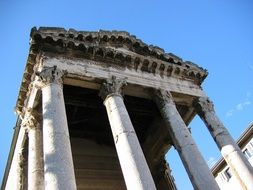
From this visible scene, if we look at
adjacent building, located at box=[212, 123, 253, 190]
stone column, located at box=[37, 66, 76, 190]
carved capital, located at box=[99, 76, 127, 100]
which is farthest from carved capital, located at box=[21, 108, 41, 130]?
adjacent building, located at box=[212, 123, 253, 190]

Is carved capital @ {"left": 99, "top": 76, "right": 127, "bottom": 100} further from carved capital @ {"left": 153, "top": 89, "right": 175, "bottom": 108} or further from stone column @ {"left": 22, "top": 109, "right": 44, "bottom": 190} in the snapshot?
stone column @ {"left": 22, "top": 109, "right": 44, "bottom": 190}

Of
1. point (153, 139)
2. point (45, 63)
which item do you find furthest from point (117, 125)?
point (153, 139)

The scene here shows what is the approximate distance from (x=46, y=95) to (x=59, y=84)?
708mm

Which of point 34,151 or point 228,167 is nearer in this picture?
point 34,151

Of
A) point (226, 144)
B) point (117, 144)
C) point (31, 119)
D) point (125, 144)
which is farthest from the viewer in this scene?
point (226, 144)

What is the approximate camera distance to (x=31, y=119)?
1006 centimetres

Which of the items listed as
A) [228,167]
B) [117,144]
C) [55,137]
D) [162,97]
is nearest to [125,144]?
[117,144]

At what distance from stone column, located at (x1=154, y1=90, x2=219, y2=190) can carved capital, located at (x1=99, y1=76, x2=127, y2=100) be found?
64.4 inches

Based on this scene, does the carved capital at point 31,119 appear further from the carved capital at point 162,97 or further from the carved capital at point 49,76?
the carved capital at point 162,97

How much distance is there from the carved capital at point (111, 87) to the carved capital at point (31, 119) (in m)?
2.20

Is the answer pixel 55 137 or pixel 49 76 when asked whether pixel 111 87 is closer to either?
pixel 49 76

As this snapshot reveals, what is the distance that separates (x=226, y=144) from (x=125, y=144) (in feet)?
13.6

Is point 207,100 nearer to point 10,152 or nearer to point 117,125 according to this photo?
point 117,125

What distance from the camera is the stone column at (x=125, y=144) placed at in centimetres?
784
